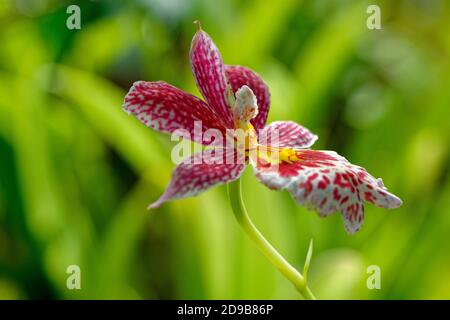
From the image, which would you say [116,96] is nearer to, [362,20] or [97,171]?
[97,171]

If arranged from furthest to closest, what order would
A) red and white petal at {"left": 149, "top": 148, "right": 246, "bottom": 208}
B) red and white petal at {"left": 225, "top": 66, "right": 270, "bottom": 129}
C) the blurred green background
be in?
the blurred green background < red and white petal at {"left": 225, "top": 66, "right": 270, "bottom": 129} < red and white petal at {"left": 149, "top": 148, "right": 246, "bottom": 208}

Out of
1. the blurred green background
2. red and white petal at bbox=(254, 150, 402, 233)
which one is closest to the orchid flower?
red and white petal at bbox=(254, 150, 402, 233)

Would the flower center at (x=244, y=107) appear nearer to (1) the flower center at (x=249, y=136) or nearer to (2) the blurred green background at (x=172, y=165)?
(1) the flower center at (x=249, y=136)

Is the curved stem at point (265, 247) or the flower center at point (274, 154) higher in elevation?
the flower center at point (274, 154)

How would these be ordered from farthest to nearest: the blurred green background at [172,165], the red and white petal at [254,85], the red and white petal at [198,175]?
the blurred green background at [172,165]
the red and white petal at [254,85]
the red and white petal at [198,175]

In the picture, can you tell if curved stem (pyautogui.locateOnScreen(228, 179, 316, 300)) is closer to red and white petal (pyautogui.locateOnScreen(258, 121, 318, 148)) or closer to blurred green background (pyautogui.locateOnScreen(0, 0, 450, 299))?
red and white petal (pyautogui.locateOnScreen(258, 121, 318, 148))

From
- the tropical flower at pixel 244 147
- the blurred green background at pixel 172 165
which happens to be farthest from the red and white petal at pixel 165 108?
the blurred green background at pixel 172 165
